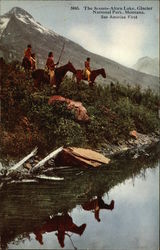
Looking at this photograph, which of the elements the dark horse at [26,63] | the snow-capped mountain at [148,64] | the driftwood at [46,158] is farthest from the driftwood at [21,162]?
the snow-capped mountain at [148,64]

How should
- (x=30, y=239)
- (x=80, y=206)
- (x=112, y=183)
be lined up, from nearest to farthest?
(x=30, y=239) → (x=80, y=206) → (x=112, y=183)

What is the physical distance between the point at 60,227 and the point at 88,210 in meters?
0.52

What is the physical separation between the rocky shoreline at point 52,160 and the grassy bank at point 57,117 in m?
0.12

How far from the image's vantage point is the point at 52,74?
7.52 m

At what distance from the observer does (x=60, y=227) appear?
6.47 m

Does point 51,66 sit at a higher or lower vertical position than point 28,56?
lower

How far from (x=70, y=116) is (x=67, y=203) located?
55.7 inches

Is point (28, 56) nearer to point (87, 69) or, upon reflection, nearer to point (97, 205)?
point (87, 69)

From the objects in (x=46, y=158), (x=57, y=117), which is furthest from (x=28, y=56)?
(x=46, y=158)

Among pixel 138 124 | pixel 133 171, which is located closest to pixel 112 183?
pixel 133 171

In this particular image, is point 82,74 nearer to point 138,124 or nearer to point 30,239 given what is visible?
point 138,124

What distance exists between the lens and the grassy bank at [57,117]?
737 centimetres

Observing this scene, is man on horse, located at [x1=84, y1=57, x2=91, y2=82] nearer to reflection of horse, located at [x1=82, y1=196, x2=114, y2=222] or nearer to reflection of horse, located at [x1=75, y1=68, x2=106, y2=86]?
reflection of horse, located at [x1=75, y1=68, x2=106, y2=86]

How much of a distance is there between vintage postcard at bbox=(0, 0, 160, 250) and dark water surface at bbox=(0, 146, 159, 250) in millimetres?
16
